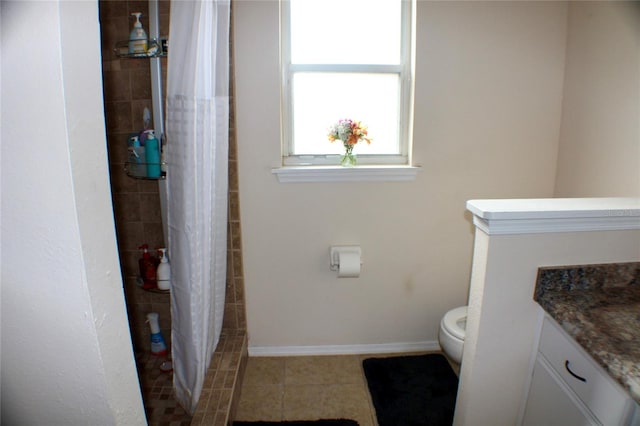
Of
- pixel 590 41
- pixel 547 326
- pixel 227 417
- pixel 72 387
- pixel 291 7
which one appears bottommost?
pixel 227 417

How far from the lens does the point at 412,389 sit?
80.7 inches

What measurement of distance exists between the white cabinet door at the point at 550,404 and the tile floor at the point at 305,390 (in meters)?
0.80

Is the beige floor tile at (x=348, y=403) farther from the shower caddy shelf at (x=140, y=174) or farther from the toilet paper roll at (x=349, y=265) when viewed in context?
the shower caddy shelf at (x=140, y=174)

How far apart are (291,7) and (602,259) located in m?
1.90

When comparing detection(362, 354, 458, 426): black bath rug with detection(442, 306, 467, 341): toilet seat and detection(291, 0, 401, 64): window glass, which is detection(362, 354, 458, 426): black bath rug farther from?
detection(291, 0, 401, 64): window glass

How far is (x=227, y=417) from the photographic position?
65.9 inches

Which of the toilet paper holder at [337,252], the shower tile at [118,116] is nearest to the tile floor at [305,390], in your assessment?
the toilet paper holder at [337,252]

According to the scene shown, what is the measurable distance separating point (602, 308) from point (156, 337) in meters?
2.19

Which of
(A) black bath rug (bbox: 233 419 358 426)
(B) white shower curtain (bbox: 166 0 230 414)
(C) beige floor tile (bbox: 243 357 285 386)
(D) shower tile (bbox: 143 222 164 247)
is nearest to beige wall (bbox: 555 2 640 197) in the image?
(A) black bath rug (bbox: 233 419 358 426)

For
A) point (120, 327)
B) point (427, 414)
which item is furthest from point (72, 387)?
point (427, 414)

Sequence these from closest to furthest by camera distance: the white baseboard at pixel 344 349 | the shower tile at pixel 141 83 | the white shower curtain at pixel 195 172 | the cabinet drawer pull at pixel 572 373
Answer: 1. the cabinet drawer pull at pixel 572 373
2. the white shower curtain at pixel 195 172
3. the shower tile at pixel 141 83
4. the white baseboard at pixel 344 349

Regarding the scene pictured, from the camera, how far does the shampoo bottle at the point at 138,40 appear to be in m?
1.79

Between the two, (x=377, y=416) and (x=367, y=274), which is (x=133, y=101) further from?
(x=377, y=416)

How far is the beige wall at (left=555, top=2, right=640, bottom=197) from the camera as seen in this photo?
176cm
